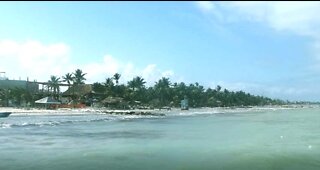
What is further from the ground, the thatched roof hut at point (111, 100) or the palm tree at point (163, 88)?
the palm tree at point (163, 88)

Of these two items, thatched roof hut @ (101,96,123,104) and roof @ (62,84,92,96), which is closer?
thatched roof hut @ (101,96,123,104)

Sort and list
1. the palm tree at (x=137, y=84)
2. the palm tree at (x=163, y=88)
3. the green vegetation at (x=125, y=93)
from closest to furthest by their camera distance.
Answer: the green vegetation at (x=125, y=93), the palm tree at (x=137, y=84), the palm tree at (x=163, y=88)

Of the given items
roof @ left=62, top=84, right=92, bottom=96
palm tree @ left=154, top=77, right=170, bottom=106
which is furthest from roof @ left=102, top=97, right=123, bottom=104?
palm tree @ left=154, top=77, right=170, bottom=106

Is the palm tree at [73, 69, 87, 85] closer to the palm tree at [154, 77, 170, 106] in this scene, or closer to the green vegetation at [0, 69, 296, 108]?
the green vegetation at [0, 69, 296, 108]

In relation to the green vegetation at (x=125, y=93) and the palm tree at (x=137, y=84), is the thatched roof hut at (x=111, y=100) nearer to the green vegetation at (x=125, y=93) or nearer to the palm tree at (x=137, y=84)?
the green vegetation at (x=125, y=93)

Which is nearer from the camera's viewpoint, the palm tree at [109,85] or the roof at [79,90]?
the palm tree at [109,85]

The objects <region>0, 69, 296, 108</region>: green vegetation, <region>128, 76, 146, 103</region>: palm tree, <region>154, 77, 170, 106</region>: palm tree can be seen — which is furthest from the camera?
<region>154, 77, 170, 106</region>: palm tree

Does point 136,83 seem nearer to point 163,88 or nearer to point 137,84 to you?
point 137,84

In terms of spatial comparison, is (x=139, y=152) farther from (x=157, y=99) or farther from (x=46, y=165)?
(x=157, y=99)

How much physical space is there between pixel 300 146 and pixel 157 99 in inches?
4315

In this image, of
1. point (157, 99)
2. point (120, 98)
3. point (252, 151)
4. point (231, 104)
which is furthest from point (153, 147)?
point (231, 104)

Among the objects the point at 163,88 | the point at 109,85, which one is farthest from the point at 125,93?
the point at 163,88

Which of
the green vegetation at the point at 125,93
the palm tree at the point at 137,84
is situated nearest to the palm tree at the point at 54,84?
the green vegetation at the point at 125,93

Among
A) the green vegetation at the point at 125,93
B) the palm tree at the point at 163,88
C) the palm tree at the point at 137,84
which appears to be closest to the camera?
the green vegetation at the point at 125,93
